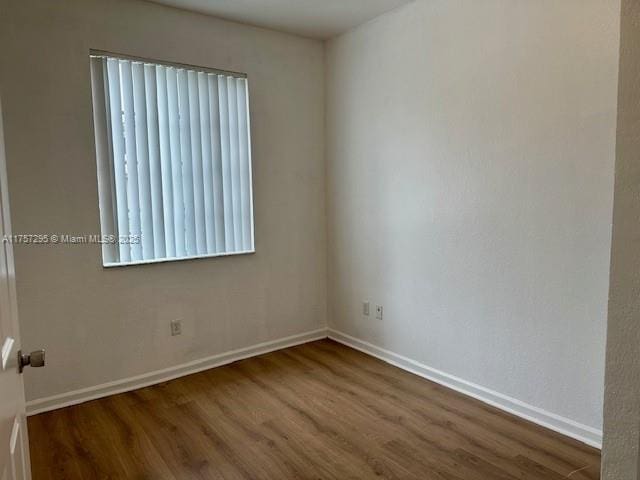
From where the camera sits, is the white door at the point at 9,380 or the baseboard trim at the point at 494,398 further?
the baseboard trim at the point at 494,398

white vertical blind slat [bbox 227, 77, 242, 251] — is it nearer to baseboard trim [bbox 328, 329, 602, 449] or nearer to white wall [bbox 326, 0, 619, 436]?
white wall [bbox 326, 0, 619, 436]

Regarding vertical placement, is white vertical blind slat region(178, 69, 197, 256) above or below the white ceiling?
below

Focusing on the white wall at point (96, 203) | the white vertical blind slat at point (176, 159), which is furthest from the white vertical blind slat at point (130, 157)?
the white vertical blind slat at point (176, 159)

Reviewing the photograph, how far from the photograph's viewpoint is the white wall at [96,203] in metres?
2.60

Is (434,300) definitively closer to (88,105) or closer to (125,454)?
(125,454)

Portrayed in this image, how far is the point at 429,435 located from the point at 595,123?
1844 mm

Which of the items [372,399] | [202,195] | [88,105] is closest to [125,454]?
[372,399]

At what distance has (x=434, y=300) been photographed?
305 cm

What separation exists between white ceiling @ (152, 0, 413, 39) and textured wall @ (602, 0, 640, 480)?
2.44 m

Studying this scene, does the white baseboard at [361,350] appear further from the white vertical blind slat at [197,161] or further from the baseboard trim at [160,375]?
the white vertical blind slat at [197,161]

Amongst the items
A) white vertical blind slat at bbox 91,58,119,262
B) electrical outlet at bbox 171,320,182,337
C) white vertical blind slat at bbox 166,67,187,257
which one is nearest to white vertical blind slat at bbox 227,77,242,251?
white vertical blind slat at bbox 166,67,187,257

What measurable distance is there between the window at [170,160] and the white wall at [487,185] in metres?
0.94

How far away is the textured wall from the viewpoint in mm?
903

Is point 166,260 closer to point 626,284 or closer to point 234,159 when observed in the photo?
point 234,159
